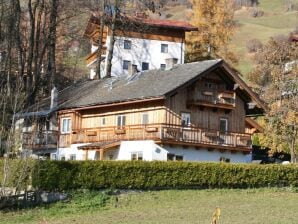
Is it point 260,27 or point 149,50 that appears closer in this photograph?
point 149,50

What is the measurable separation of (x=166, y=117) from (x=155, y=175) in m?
9.14

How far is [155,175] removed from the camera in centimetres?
3566

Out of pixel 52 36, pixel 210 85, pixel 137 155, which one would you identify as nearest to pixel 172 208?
pixel 137 155

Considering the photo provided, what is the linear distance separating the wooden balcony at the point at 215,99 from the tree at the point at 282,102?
2.79 meters

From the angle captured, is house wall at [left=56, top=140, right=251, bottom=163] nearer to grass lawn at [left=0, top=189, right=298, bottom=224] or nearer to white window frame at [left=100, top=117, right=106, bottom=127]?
white window frame at [left=100, top=117, right=106, bottom=127]

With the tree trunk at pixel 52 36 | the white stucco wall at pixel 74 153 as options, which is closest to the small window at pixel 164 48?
the tree trunk at pixel 52 36

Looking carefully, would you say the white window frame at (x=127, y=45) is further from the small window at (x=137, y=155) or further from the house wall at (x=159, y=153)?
the small window at (x=137, y=155)

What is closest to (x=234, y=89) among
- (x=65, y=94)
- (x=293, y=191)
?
(x=293, y=191)

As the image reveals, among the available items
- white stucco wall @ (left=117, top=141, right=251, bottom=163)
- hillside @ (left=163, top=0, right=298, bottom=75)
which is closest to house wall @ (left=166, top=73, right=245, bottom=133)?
white stucco wall @ (left=117, top=141, right=251, bottom=163)

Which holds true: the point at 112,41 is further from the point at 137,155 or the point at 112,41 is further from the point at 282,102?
the point at 282,102

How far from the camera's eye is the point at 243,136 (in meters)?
46.9

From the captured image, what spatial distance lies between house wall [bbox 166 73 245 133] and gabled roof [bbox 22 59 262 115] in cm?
94

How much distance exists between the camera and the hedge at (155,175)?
33.5 m

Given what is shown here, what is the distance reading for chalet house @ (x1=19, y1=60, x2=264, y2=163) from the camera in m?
43.7
